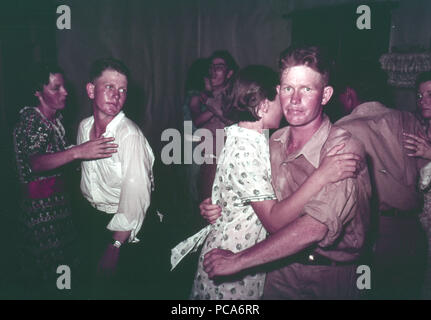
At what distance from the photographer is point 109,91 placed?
2199 mm

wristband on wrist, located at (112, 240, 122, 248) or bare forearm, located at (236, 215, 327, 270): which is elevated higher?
bare forearm, located at (236, 215, 327, 270)

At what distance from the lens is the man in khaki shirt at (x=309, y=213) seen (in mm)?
1441

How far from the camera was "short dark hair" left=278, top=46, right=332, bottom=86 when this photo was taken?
1.64m

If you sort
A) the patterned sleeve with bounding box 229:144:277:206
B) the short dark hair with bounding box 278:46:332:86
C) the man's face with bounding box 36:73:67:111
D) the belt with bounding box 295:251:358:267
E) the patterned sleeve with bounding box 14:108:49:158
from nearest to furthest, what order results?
the patterned sleeve with bounding box 229:144:277:206, the short dark hair with bounding box 278:46:332:86, the belt with bounding box 295:251:358:267, the patterned sleeve with bounding box 14:108:49:158, the man's face with bounding box 36:73:67:111

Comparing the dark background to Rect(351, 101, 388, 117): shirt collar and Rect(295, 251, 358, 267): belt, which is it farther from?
Rect(295, 251, 358, 267): belt

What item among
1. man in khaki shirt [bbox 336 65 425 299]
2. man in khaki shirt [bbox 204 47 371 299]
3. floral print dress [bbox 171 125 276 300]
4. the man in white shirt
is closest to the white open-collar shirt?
the man in white shirt

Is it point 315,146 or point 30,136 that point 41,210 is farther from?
point 315,146

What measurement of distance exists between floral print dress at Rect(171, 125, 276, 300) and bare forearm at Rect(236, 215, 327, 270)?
0.16 meters

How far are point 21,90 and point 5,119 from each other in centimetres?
32

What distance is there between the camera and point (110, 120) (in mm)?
2229

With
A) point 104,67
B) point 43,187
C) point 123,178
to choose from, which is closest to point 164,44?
point 104,67

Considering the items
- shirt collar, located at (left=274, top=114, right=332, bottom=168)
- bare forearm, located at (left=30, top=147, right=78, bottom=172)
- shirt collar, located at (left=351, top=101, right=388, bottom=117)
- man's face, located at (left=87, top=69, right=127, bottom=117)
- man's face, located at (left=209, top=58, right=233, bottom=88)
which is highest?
man's face, located at (left=209, top=58, right=233, bottom=88)

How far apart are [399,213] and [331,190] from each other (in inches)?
53.8

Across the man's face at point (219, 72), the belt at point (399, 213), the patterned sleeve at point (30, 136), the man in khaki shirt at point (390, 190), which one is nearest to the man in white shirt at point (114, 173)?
the patterned sleeve at point (30, 136)
